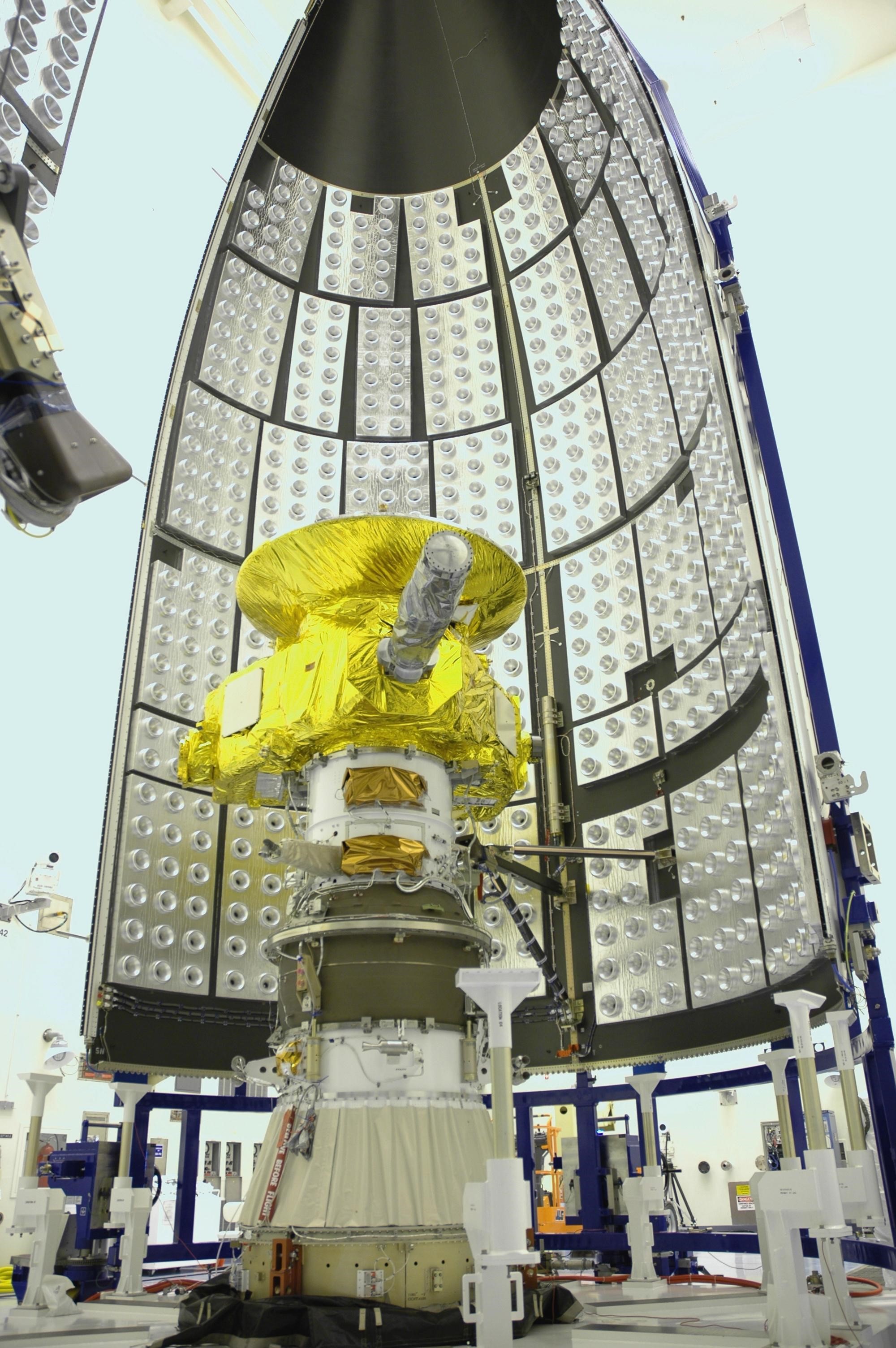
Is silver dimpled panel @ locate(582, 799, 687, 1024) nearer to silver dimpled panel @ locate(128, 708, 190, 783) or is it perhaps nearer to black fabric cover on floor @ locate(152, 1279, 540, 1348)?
black fabric cover on floor @ locate(152, 1279, 540, 1348)

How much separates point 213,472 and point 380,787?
5.40m

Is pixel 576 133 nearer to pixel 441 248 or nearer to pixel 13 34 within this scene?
pixel 441 248

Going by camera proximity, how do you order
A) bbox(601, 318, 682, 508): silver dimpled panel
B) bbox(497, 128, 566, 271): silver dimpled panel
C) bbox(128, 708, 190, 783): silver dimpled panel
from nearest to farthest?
bbox(128, 708, 190, 783): silver dimpled panel → bbox(601, 318, 682, 508): silver dimpled panel → bbox(497, 128, 566, 271): silver dimpled panel

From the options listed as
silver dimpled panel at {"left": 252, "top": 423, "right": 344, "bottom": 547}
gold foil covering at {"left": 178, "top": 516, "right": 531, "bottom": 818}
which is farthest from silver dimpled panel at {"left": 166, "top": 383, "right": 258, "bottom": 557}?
gold foil covering at {"left": 178, "top": 516, "right": 531, "bottom": 818}

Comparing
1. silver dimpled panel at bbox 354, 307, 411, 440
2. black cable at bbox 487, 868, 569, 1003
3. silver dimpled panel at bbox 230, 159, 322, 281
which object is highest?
silver dimpled panel at bbox 230, 159, 322, 281

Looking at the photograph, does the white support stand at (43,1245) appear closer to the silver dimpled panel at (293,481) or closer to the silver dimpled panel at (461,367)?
the silver dimpled panel at (293,481)

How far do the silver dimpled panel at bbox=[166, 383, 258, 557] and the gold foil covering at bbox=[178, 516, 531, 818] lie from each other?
2.69 metres

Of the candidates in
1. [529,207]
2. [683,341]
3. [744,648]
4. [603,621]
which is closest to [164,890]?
[603,621]

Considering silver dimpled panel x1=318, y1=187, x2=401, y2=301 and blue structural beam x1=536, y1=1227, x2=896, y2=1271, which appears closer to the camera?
blue structural beam x1=536, y1=1227, x2=896, y2=1271

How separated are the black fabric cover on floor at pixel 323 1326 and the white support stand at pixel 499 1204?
832 mm

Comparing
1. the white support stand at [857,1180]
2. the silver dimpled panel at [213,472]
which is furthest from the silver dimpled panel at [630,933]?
the silver dimpled panel at [213,472]

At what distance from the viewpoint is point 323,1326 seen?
5.68 m

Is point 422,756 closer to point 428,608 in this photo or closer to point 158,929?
point 428,608

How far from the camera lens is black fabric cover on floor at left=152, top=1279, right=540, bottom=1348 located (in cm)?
562
